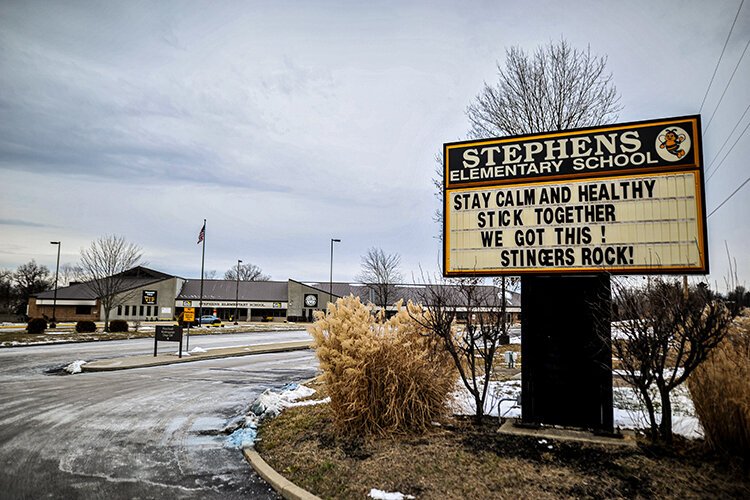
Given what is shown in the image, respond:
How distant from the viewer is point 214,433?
8.19 meters

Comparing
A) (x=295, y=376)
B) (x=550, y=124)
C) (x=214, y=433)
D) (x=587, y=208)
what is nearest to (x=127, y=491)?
(x=214, y=433)

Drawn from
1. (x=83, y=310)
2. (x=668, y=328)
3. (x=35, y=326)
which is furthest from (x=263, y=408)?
(x=83, y=310)

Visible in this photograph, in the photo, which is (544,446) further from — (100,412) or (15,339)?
(15,339)

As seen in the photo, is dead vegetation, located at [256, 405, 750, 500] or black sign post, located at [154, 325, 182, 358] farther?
black sign post, located at [154, 325, 182, 358]

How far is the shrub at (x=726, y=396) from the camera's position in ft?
17.0

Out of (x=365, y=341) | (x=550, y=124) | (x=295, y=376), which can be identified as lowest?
(x=295, y=376)

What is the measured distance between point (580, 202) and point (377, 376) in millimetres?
3867

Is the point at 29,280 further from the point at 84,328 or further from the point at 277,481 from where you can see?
the point at 277,481

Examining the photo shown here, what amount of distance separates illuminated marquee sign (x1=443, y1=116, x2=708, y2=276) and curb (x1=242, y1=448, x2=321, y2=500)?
3894 mm

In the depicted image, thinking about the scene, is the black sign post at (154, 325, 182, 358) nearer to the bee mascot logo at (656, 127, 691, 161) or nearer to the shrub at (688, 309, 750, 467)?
the bee mascot logo at (656, 127, 691, 161)

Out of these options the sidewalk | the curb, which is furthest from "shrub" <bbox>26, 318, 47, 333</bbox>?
the curb

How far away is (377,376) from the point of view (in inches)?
283

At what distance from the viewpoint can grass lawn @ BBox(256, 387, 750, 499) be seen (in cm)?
484

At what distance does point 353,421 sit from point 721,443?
14.2 feet
